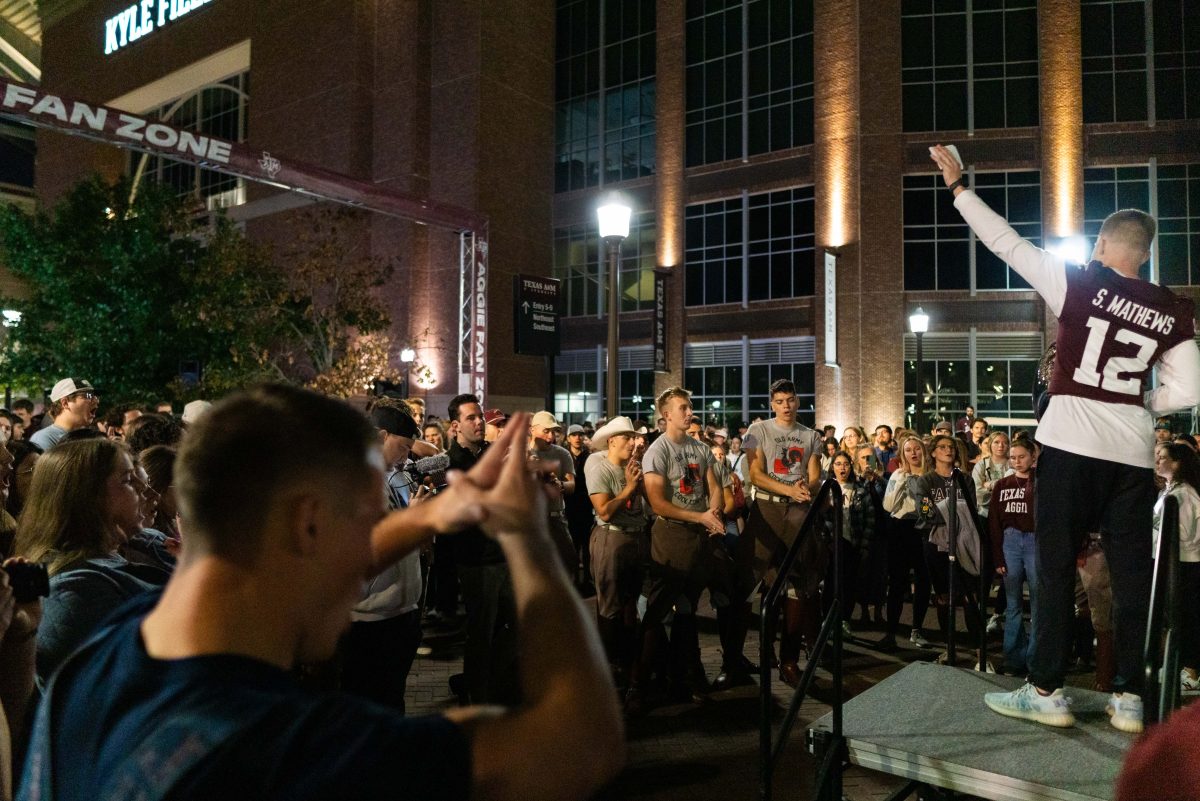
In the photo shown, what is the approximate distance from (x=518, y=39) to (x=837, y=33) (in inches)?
446

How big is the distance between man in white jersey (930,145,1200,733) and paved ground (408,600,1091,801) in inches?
72.8

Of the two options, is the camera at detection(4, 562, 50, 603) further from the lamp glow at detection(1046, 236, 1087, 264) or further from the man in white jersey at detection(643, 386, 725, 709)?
the lamp glow at detection(1046, 236, 1087, 264)

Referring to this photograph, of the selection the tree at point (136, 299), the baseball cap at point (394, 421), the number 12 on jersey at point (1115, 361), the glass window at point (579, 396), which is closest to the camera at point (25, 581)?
the baseball cap at point (394, 421)

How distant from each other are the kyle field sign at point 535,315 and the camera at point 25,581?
13963mm

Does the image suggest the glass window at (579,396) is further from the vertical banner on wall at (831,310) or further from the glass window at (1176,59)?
the glass window at (1176,59)

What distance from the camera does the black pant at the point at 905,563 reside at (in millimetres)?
8562

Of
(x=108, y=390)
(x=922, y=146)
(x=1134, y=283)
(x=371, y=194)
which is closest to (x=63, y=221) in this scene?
(x=108, y=390)

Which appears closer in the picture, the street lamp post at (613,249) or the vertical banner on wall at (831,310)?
the street lamp post at (613,249)

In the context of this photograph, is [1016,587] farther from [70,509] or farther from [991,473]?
[70,509]

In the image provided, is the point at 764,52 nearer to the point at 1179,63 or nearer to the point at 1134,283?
the point at 1179,63

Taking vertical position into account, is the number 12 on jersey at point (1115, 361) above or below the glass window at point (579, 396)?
below

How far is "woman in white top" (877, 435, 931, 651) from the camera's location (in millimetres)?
8555

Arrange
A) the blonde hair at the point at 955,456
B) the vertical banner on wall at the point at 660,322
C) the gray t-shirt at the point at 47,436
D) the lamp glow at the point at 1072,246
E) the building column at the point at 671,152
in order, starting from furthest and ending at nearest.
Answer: the building column at the point at 671,152
the vertical banner on wall at the point at 660,322
the lamp glow at the point at 1072,246
the blonde hair at the point at 955,456
the gray t-shirt at the point at 47,436

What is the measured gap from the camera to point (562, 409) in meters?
30.1
